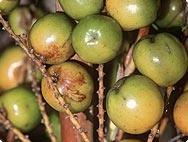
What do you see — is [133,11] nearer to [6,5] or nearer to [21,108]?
[6,5]

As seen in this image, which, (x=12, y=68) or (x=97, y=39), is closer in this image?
(x=97, y=39)

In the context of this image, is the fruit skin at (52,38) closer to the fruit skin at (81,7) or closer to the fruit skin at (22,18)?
the fruit skin at (81,7)

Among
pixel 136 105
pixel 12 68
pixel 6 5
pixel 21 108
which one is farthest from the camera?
pixel 12 68

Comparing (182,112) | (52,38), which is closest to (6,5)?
(52,38)

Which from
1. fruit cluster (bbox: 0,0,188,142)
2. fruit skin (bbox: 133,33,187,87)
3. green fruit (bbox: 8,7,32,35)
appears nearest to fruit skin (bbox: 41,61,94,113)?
fruit cluster (bbox: 0,0,188,142)

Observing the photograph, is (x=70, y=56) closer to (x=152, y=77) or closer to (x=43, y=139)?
(x=152, y=77)

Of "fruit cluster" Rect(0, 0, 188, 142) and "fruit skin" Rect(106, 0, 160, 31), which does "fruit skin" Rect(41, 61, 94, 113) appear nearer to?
"fruit cluster" Rect(0, 0, 188, 142)
